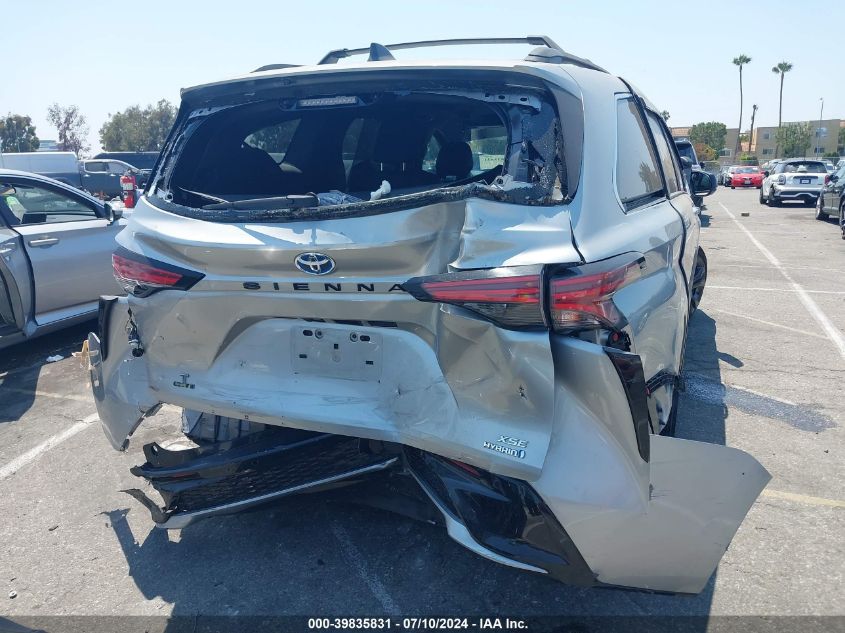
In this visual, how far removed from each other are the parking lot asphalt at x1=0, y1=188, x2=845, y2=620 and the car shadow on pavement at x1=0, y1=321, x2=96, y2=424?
0.15 feet

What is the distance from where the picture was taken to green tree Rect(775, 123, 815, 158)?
93125 mm

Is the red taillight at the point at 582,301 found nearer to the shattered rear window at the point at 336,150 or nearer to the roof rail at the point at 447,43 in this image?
the shattered rear window at the point at 336,150

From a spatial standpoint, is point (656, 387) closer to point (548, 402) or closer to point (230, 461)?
point (548, 402)

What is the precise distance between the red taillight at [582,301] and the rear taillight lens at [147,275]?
1367mm

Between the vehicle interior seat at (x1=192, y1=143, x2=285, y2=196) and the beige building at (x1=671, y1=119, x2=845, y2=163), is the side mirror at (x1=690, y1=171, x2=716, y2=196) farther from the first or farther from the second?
the beige building at (x1=671, y1=119, x2=845, y2=163)

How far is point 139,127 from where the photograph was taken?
57812 mm

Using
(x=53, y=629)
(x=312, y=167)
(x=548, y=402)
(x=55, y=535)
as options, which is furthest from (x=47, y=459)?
(x=548, y=402)

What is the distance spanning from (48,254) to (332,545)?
4.41 meters

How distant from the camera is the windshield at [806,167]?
25.8 m

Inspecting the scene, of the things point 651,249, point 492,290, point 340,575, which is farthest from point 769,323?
point 492,290

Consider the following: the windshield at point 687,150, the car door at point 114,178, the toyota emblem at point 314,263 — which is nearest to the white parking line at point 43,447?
the toyota emblem at point 314,263

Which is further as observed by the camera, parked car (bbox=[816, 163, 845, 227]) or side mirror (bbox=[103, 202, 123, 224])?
parked car (bbox=[816, 163, 845, 227])

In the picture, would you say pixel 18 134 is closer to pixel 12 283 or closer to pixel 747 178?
pixel 747 178

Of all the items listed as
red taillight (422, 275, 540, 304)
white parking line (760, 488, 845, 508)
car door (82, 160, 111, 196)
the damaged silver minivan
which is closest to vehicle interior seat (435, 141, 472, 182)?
the damaged silver minivan
